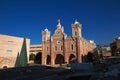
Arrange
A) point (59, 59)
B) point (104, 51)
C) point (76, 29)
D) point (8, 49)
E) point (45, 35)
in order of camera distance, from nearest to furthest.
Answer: point (8, 49)
point (76, 29)
point (59, 59)
point (45, 35)
point (104, 51)

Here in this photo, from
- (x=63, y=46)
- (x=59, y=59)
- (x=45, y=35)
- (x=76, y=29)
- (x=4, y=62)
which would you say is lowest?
(x=4, y=62)

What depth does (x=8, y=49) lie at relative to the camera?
184ft

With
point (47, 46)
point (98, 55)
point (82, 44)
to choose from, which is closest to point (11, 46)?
point (47, 46)

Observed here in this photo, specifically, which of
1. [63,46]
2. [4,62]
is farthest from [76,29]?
[4,62]

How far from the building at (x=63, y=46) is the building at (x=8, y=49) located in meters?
10.6

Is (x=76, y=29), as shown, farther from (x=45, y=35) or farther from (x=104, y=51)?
(x=104, y=51)

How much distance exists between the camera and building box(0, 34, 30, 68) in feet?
180

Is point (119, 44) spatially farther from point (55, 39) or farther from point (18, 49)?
point (18, 49)

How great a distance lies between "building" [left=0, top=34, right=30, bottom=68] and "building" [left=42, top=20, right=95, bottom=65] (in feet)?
34.8

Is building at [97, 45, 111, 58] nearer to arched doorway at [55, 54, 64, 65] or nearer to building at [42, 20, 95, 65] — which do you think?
building at [42, 20, 95, 65]

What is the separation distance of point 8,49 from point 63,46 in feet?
57.6

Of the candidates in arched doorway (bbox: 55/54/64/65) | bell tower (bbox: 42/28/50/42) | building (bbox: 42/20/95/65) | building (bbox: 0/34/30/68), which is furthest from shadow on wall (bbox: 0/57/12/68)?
arched doorway (bbox: 55/54/64/65)

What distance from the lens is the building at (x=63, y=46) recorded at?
5800 cm

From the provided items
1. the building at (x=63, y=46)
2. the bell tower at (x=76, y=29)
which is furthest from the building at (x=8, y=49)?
the bell tower at (x=76, y=29)
